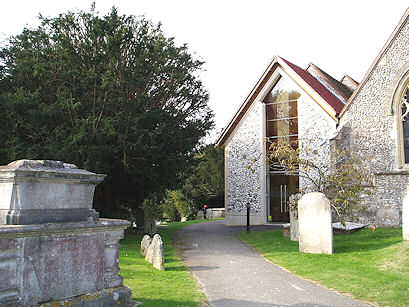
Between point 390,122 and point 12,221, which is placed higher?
point 390,122

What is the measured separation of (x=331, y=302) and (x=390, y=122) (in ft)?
41.4

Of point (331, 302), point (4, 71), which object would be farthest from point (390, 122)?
point (4, 71)

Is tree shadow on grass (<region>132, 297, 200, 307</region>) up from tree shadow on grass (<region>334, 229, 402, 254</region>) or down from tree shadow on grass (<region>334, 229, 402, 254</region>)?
down

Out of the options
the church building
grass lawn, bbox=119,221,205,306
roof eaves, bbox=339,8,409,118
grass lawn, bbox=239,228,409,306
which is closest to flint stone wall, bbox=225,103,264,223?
the church building

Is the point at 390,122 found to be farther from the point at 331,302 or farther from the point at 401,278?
the point at 331,302

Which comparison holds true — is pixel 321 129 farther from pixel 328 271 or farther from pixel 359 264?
pixel 328 271

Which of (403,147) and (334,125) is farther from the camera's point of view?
(334,125)

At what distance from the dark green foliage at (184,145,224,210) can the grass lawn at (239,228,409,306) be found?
17.9 m

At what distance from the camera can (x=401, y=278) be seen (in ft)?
23.3

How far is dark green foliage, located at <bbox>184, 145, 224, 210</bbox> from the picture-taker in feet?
102


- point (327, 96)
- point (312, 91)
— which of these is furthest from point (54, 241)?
point (327, 96)

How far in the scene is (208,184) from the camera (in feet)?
103

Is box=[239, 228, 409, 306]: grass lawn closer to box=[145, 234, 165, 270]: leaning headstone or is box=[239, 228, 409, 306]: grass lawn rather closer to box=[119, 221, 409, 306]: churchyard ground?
box=[119, 221, 409, 306]: churchyard ground

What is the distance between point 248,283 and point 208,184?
953 inches
